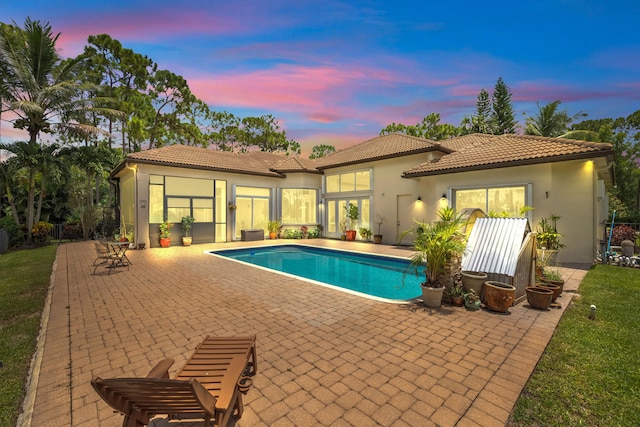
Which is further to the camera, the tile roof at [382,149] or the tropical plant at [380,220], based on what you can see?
the tropical plant at [380,220]

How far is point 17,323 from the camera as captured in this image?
16.4ft

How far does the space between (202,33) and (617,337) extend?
43.1 ft

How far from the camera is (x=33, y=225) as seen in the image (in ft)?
52.9

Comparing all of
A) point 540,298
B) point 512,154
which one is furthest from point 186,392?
point 512,154

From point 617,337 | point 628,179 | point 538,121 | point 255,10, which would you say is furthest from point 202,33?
point 628,179

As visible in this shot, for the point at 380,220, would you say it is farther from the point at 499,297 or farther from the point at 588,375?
the point at 588,375

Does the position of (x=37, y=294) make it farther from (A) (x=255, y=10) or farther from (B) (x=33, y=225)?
(B) (x=33, y=225)

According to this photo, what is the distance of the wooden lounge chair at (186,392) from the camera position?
180 cm

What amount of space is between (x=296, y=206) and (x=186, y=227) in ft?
23.1

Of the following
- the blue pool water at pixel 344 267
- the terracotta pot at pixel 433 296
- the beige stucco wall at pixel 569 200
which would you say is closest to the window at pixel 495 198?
the beige stucco wall at pixel 569 200

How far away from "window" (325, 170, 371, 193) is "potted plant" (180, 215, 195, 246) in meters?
8.76

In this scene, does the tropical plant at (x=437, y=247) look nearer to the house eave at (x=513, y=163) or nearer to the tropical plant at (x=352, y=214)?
the house eave at (x=513, y=163)

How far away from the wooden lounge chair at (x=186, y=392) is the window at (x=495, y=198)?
11991 mm

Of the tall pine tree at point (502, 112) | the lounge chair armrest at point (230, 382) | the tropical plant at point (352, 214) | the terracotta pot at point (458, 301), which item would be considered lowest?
the terracotta pot at point (458, 301)
